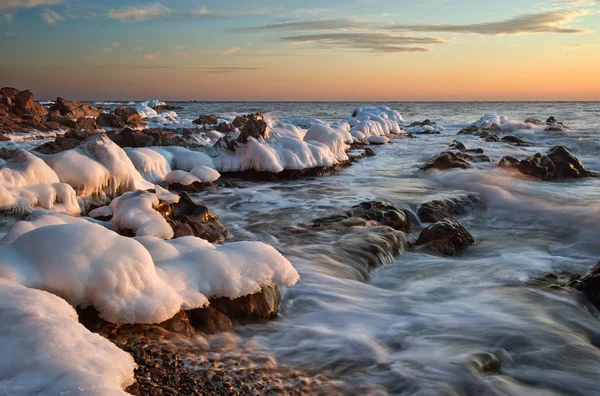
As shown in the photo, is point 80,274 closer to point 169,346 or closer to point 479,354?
point 169,346

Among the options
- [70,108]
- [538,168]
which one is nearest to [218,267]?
[538,168]

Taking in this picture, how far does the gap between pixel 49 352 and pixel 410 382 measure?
224cm

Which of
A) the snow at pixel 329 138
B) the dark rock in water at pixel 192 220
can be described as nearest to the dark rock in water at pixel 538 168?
the snow at pixel 329 138

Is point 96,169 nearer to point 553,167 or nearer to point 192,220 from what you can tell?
point 192,220

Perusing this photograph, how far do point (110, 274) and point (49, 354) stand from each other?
97 cm

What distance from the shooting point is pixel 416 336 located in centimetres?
420

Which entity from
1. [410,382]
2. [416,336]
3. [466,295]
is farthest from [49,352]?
[466,295]

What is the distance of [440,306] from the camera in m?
5.00

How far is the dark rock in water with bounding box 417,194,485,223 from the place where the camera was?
884 cm

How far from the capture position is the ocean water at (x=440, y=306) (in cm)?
361

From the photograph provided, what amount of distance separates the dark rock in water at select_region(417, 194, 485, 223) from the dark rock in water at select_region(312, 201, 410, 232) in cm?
67

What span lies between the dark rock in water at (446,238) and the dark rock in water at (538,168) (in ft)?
20.2

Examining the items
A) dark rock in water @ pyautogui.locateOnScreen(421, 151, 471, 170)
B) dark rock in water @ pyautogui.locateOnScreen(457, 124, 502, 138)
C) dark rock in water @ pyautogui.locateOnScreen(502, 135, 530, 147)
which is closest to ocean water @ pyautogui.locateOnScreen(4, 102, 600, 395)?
dark rock in water @ pyautogui.locateOnScreen(421, 151, 471, 170)

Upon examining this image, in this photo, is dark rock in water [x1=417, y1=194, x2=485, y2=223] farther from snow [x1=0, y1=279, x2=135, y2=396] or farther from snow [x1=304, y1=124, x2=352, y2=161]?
snow [x1=0, y1=279, x2=135, y2=396]
